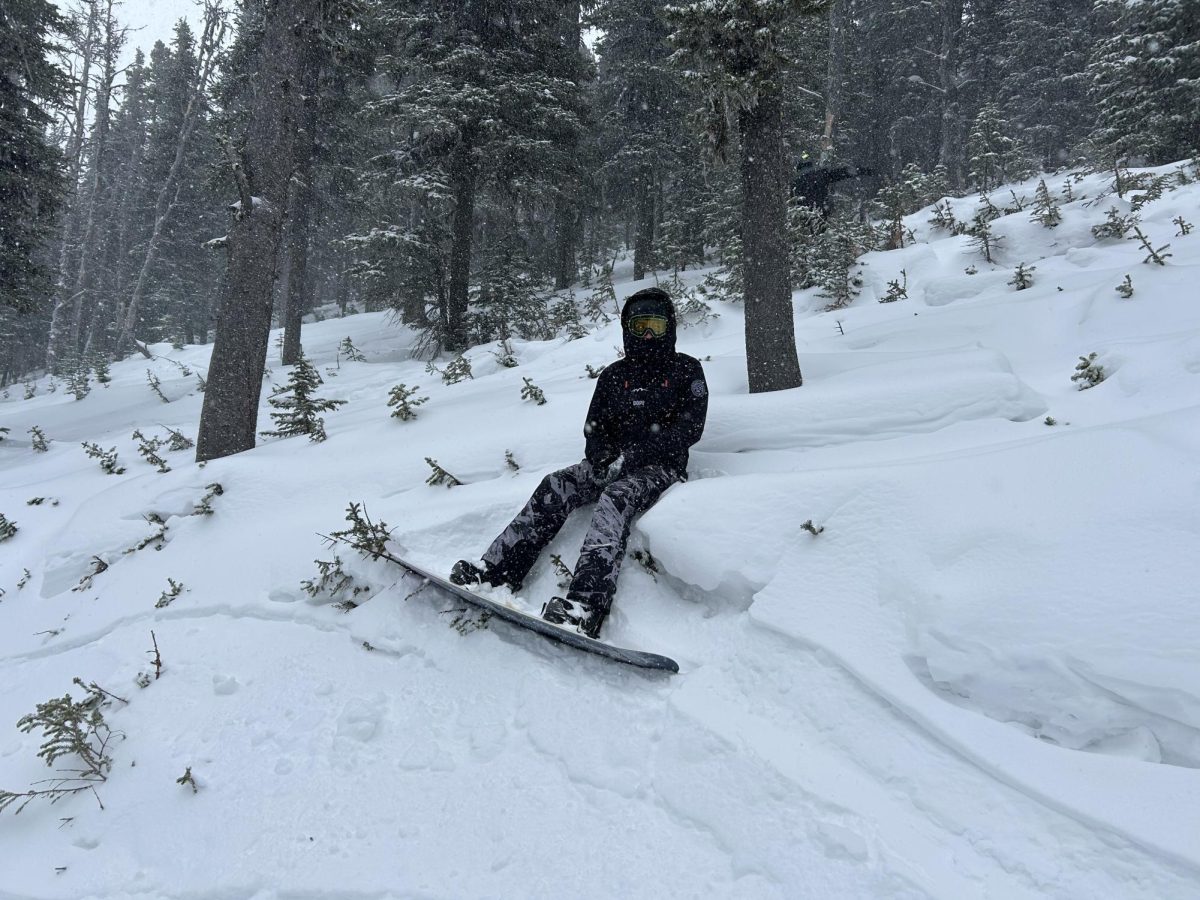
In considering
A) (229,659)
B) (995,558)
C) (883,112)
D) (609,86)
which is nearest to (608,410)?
(995,558)

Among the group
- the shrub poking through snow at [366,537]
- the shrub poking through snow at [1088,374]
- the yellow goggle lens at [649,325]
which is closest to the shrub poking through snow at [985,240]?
the shrub poking through snow at [1088,374]

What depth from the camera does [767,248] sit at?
5359 mm

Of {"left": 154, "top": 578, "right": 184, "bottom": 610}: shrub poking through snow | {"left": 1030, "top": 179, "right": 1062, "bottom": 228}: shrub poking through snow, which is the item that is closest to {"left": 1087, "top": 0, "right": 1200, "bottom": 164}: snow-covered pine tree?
{"left": 1030, "top": 179, "right": 1062, "bottom": 228}: shrub poking through snow

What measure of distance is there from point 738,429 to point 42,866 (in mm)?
4733

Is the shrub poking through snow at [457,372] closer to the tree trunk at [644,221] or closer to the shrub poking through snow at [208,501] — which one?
the shrub poking through snow at [208,501]

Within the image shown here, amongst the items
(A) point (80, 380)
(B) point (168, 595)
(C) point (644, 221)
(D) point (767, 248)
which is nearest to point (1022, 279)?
(D) point (767, 248)

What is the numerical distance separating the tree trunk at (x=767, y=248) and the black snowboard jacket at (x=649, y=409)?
1261 mm

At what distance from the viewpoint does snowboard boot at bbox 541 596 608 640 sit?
3.21 metres

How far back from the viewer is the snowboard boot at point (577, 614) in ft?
10.5

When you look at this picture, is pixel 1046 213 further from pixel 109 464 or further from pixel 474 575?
pixel 109 464

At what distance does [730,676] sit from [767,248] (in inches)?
157

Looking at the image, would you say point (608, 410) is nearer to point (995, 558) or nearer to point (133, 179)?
point (995, 558)

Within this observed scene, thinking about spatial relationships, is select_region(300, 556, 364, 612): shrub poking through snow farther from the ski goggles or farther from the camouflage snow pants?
the ski goggles

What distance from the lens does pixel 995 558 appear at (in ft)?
9.27
